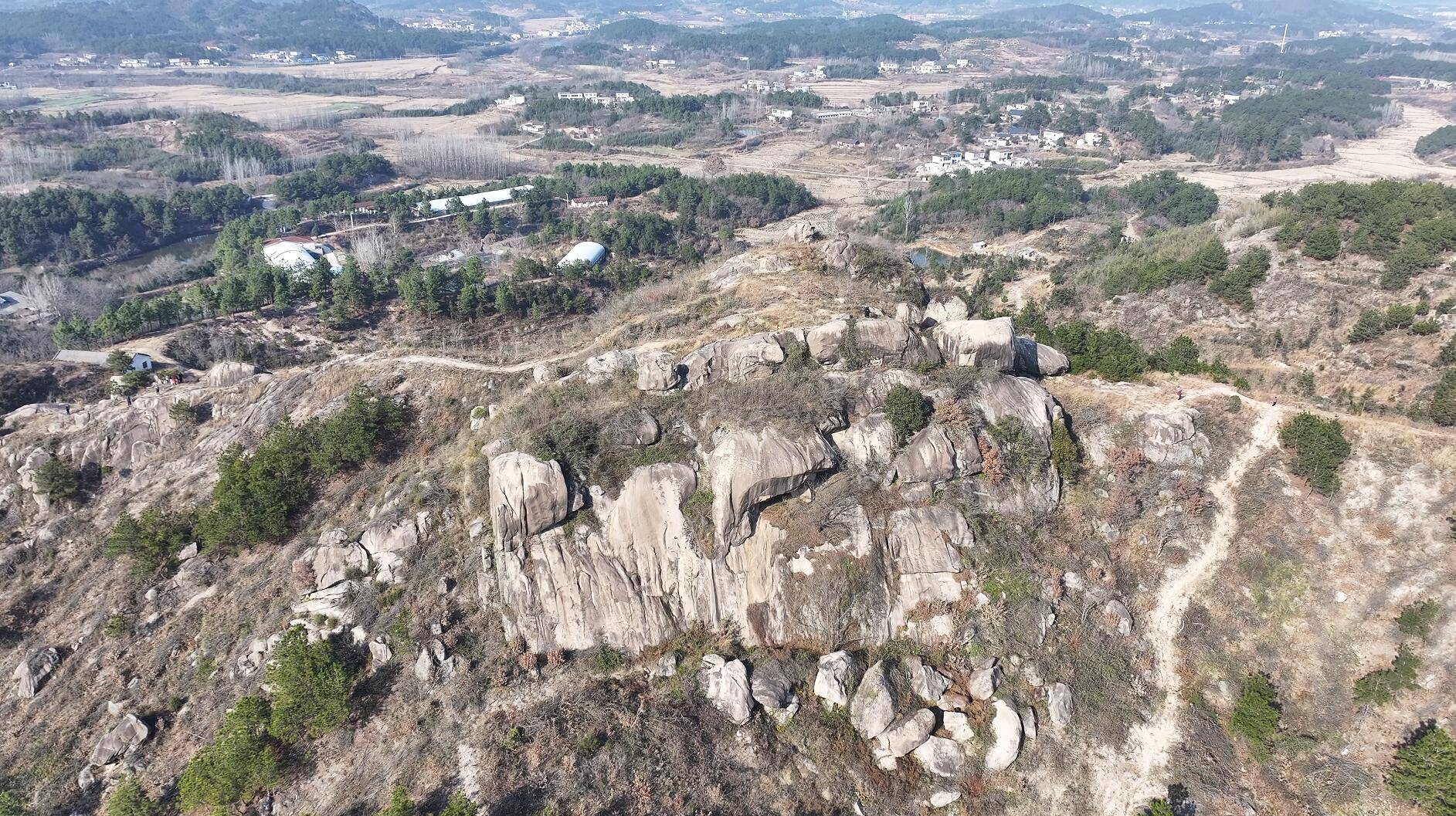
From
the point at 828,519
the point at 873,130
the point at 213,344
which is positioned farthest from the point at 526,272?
the point at 873,130

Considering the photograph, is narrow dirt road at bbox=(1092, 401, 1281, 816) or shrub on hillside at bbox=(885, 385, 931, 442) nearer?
narrow dirt road at bbox=(1092, 401, 1281, 816)

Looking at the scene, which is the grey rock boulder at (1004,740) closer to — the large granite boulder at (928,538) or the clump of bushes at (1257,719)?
the large granite boulder at (928,538)

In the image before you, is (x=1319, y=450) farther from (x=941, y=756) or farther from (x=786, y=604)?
(x=786, y=604)

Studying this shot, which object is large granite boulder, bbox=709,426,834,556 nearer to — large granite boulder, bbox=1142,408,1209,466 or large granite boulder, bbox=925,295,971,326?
large granite boulder, bbox=925,295,971,326

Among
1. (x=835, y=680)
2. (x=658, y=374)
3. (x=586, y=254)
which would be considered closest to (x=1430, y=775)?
(x=835, y=680)

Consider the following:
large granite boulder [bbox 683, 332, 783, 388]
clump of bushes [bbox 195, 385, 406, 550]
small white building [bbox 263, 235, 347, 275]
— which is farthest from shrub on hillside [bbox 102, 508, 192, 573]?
small white building [bbox 263, 235, 347, 275]

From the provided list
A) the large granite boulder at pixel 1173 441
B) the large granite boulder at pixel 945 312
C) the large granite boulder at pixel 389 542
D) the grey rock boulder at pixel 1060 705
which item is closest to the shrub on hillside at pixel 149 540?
the large granite boulder at pixel 389 542
